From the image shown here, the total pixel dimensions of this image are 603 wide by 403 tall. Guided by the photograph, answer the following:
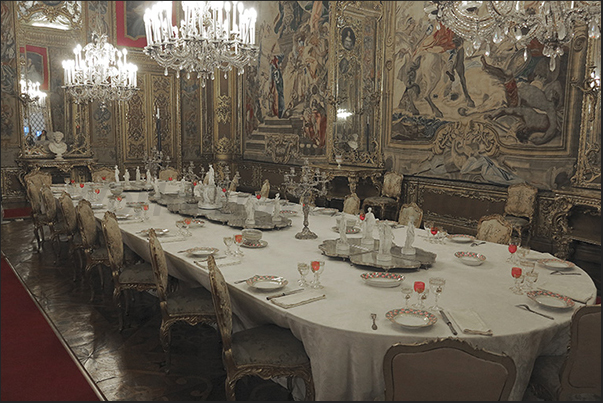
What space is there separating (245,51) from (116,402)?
434 centimetres

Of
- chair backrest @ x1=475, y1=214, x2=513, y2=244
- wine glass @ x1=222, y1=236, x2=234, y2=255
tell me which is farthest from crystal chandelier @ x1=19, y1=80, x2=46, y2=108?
chair backrest @ x1=475, y1=214, x2=513, y2=244

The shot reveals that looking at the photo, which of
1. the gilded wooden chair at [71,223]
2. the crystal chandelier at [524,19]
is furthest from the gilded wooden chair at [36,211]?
the crystal chandelier at [524,19]

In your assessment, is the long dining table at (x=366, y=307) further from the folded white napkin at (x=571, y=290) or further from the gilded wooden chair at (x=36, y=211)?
the gilded wooden chair at (x=36, y=211)

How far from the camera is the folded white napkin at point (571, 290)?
298cm

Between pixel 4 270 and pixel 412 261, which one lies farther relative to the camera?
pixel 4 270

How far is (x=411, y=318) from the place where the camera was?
102 inches

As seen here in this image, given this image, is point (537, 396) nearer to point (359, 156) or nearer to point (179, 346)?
point (179, 346)

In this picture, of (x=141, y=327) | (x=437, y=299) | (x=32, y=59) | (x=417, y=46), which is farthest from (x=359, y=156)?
(x=32, y=59)

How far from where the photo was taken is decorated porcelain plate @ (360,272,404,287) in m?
3.15

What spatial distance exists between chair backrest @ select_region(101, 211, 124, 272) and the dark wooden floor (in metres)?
0.64

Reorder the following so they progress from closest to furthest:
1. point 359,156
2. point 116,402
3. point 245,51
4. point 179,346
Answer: point 116,402 → point 179,346 → point 245,51 → point 359,156

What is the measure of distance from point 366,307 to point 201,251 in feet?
5.46

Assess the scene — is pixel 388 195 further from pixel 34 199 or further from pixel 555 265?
pixel 34 199

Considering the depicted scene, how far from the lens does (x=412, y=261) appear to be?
359 centimetres
